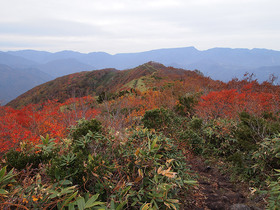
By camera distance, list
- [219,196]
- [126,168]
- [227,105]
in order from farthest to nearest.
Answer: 1. [227,105]
2. [219,196]
3. [126,168]

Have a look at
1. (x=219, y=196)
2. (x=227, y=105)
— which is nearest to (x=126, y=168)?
(x=219, y=196)

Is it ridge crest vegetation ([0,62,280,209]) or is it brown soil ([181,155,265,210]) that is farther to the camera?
brown soil ([181,155,265,210])

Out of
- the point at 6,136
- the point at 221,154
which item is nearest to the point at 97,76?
the point at 6,136

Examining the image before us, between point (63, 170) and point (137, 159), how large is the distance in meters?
0.92

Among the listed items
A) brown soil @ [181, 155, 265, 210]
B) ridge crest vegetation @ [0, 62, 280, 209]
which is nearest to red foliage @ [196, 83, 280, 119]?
ridge crest vegetation @ [0, 62, 280, 209]

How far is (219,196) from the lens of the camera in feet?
11.8

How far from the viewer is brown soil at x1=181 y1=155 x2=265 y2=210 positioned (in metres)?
3.20

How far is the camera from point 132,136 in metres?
3.21

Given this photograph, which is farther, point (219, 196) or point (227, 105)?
point (227, 105)

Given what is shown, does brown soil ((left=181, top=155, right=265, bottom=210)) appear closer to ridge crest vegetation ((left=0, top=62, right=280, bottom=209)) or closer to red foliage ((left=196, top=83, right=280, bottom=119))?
ridge crest vegetation ((left=0, top=62, right=280, bottom=209))

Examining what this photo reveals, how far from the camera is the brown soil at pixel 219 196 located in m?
3.20

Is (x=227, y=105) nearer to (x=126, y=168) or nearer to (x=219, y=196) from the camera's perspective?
(x=219, y=196)

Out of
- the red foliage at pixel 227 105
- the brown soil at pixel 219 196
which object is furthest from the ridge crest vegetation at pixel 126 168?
the red foliage at pixel 227 105

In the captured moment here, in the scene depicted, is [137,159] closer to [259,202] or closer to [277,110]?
[259,202]
